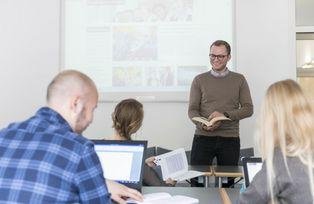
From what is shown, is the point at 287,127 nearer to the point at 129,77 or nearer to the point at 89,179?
the point at 89,179

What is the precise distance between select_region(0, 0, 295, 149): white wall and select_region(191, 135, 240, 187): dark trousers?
1.07m

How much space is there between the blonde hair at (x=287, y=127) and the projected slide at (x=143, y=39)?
3.41 m

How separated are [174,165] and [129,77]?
7.95ft

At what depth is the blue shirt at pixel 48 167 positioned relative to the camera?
124 centimetres

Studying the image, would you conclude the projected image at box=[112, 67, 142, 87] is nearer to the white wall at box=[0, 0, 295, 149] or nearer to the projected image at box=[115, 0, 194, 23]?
the white wall at box=[0, 0, 295, 149]

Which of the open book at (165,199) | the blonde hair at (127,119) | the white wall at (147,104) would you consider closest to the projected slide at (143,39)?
the white wall at (147,104)

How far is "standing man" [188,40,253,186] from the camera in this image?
3.85m

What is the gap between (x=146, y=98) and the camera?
4.98 meters

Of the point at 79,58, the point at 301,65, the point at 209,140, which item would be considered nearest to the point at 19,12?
the point at 79,58

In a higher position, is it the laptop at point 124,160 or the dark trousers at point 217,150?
the laptop at point 124,160

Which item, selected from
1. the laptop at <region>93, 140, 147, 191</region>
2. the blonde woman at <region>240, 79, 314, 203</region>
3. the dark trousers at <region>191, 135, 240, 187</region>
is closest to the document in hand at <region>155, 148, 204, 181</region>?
the laptop at <region>93, 140, 147, 191</region>

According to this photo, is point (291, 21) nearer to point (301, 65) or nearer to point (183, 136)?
point (301, 65)

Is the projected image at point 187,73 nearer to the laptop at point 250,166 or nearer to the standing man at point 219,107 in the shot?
the standing man at point 219,107

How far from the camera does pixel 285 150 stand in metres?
1.47
